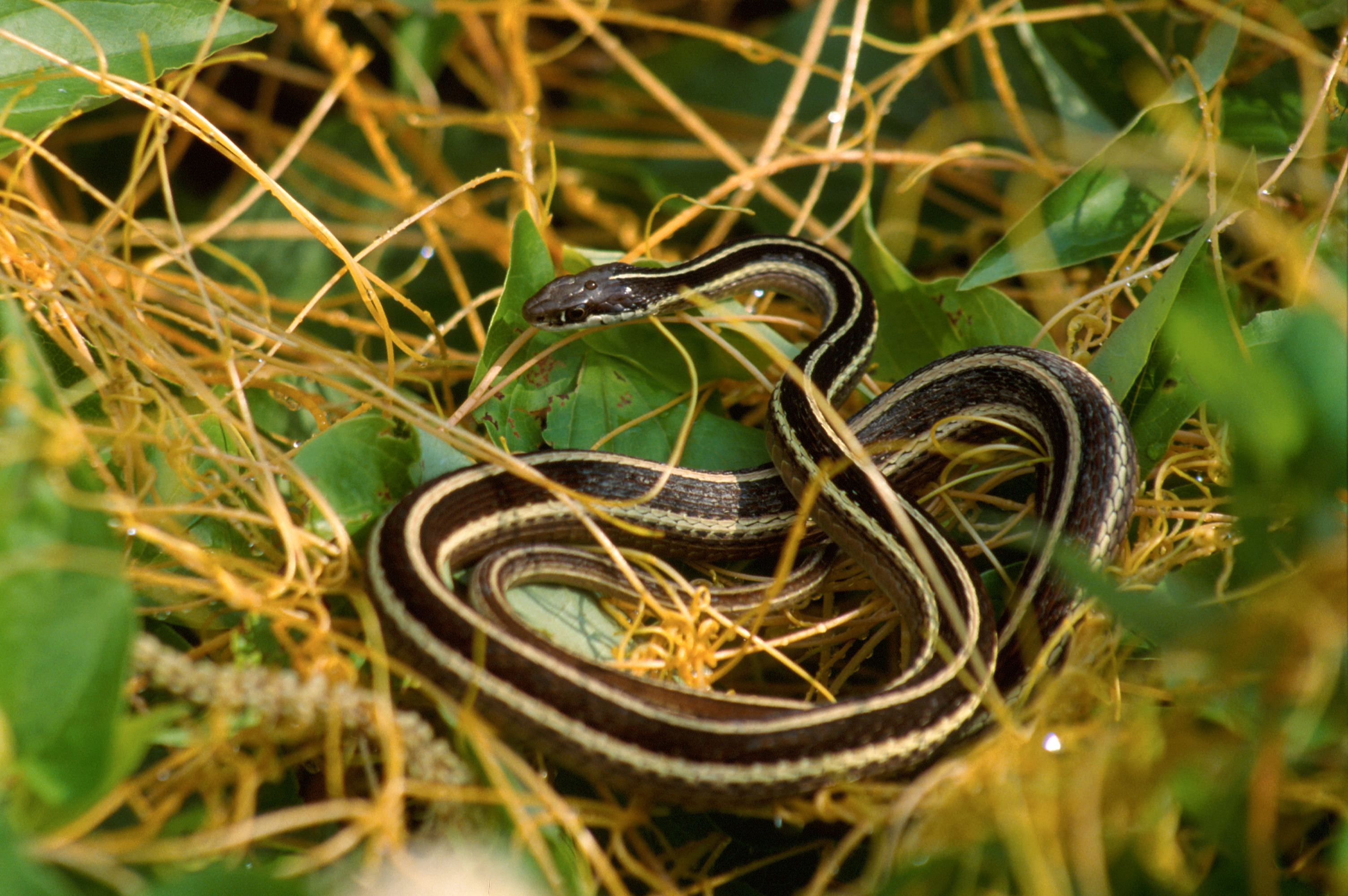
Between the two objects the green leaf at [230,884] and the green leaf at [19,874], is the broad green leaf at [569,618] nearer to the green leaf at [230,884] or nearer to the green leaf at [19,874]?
the green leaf at [230,884]

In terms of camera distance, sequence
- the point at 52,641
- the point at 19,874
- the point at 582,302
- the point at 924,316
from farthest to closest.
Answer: the point at 924,316
the point at 582,302
the point at 52,641
the point at 19,874

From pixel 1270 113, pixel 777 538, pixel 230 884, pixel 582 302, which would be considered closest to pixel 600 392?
pixel 582 302

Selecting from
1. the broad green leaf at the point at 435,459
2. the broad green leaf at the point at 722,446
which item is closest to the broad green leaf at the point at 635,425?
the broad green leaf at the point at 722,446

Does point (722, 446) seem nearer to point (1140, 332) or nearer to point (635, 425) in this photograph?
point (635, 425)

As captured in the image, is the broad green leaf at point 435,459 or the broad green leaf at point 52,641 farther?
the broad green leaf at point 435,459

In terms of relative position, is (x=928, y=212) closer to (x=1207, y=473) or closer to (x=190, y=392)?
(x=1207, y=473)

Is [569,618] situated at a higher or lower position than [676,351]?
lower
